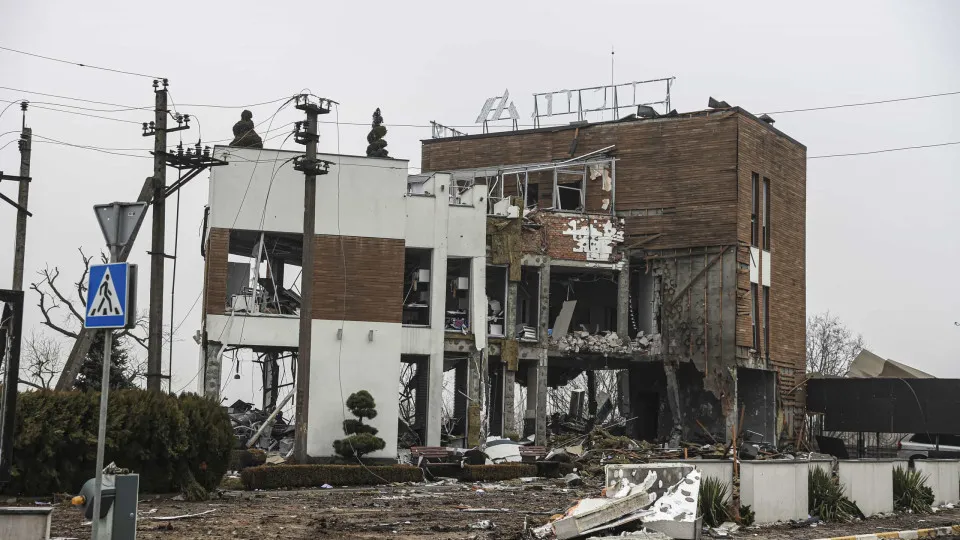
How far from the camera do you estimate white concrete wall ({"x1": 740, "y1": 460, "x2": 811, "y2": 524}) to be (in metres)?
19.4

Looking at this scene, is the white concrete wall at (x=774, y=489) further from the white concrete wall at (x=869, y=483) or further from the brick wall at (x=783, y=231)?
the brick wall at (x=783, y=231)

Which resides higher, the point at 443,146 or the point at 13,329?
the point at 443,146

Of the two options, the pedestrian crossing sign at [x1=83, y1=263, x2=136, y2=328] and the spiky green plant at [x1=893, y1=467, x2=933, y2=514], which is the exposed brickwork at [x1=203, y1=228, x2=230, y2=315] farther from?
the pedestrian crossing sign at [x1=83, y1=263, x2=136, y2=328]

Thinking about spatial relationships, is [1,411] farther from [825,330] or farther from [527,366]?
[825,330]

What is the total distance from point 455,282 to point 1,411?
30252 millimetres

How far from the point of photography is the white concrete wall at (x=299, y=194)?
39469mm

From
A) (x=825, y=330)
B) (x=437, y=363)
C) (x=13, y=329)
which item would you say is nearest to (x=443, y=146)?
(x=437, y=363)

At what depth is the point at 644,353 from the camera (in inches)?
1949

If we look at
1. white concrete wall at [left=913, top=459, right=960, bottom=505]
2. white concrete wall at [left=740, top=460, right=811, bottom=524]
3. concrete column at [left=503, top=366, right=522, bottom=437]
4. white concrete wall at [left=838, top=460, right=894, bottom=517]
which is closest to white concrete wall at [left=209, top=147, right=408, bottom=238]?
concrete column at [left=503, top=366, right=522, bottom=437]

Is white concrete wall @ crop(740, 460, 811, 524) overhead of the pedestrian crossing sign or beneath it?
beneath

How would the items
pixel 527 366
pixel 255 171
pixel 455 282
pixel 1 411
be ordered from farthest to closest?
pixel 527 366 → pixel 455 282 → pixel 255 171 → pixel 1 411

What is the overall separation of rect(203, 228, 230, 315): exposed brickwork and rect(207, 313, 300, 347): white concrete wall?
15.5 inches

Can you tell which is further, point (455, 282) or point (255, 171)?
point (455, 282)

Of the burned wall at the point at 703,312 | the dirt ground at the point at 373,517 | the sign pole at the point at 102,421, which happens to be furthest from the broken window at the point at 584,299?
the sign pole at the point at 102,421
